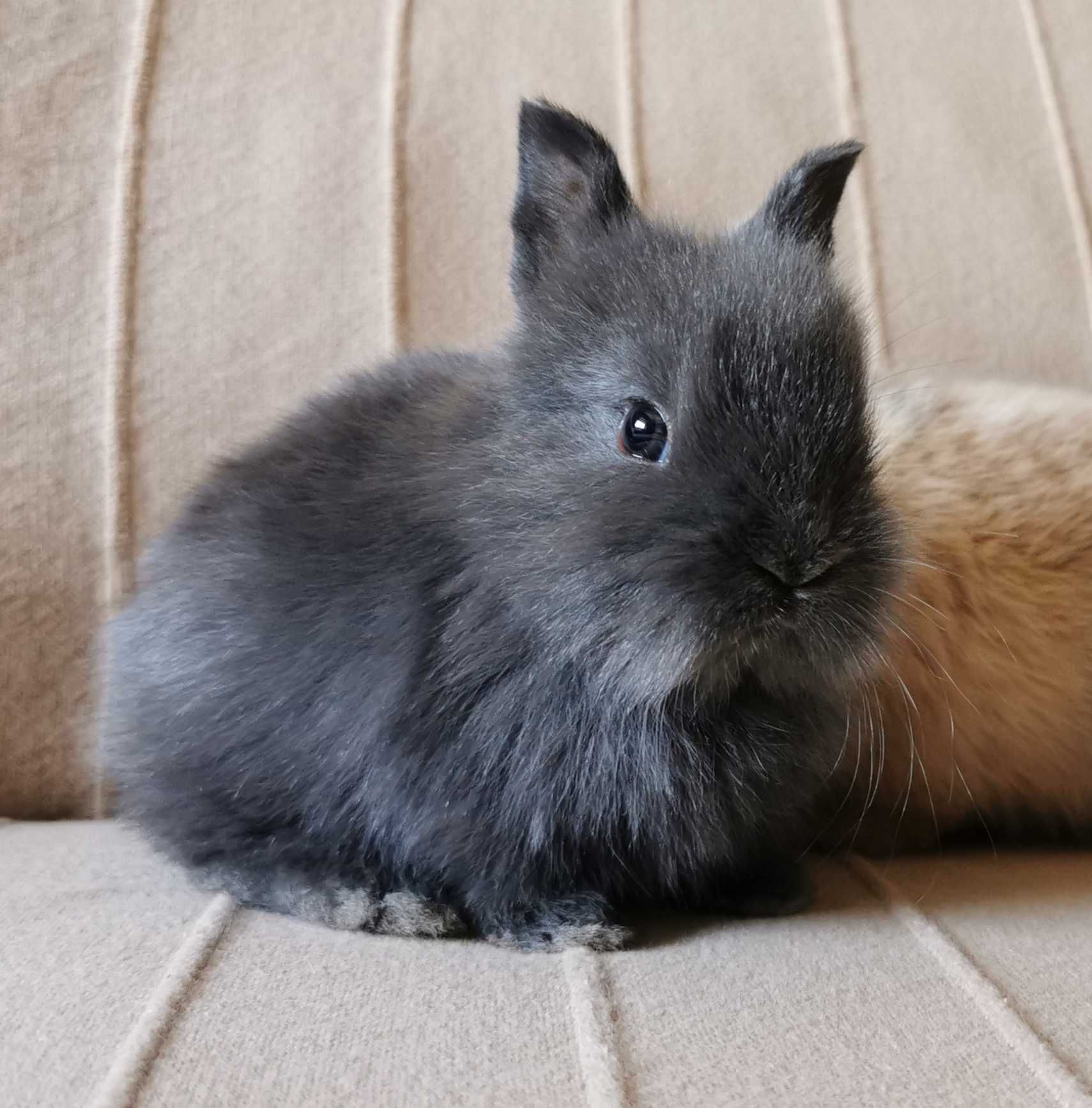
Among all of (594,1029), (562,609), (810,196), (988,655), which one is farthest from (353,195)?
(594,1029)

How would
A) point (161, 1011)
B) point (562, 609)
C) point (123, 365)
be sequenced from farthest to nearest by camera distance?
point (123, 365)
point (562, 609)
point (161, 1011)

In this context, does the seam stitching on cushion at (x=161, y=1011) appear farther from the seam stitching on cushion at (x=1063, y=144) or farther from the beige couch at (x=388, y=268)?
the seam stitching on cushion at (x=1063, y=144)

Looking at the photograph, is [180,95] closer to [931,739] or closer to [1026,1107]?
[931,739]

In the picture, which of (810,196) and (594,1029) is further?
(810,196)

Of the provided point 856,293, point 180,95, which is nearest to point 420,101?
point 180,95

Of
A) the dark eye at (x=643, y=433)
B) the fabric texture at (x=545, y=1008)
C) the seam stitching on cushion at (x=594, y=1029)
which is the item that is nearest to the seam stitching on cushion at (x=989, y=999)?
the fabric texture at (x=545, y=1008)

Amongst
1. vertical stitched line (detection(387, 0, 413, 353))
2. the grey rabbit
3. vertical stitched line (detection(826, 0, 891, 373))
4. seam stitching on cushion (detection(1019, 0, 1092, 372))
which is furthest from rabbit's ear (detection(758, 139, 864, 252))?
seam stitching on cushion (detection(1019, 0, 1092, 372))

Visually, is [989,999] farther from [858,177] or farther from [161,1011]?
[858,177]
